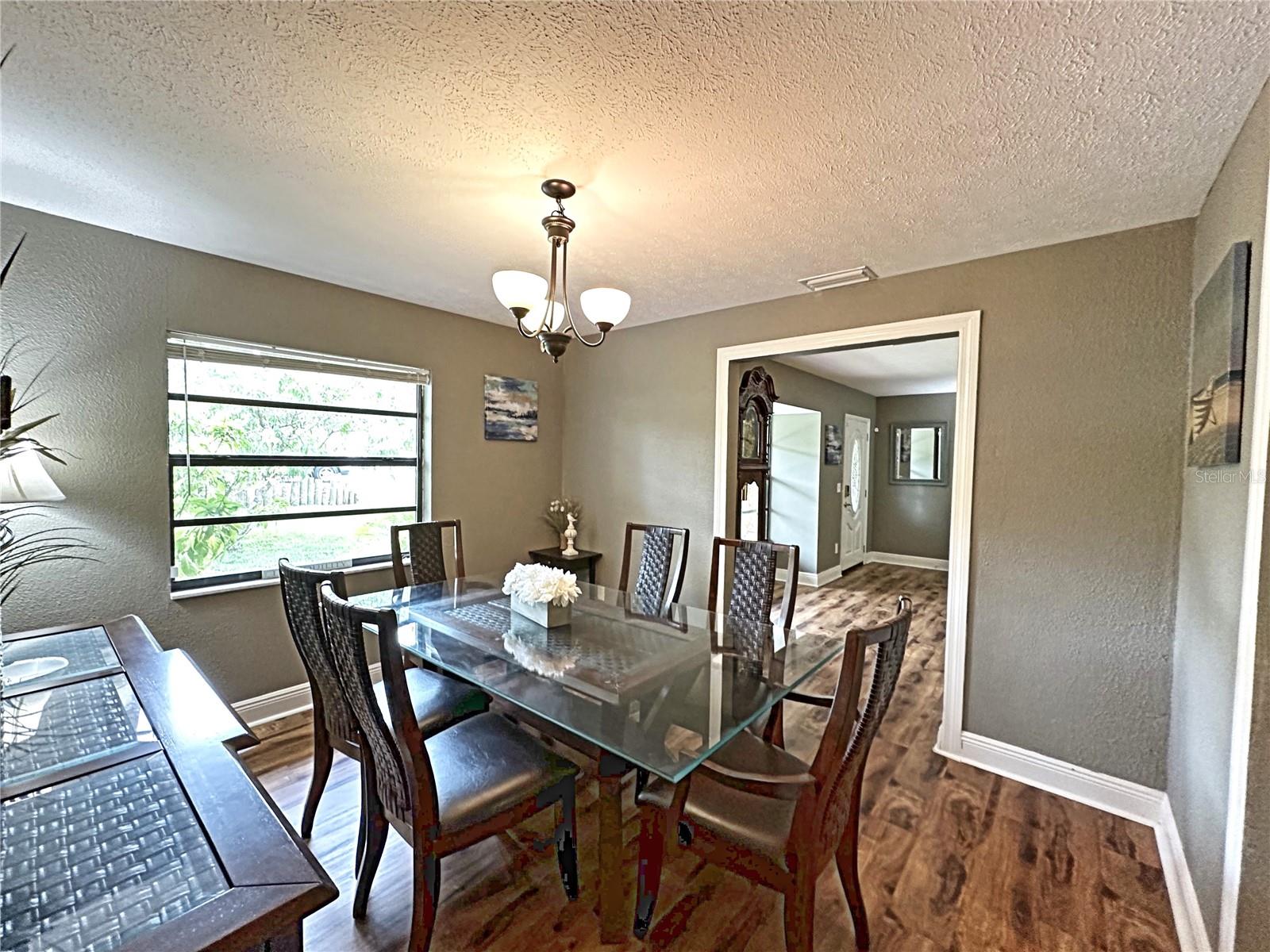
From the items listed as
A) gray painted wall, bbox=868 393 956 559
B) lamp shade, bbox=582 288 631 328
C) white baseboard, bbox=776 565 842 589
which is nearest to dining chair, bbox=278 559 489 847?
lamp shade, bbox=582 288 631 328

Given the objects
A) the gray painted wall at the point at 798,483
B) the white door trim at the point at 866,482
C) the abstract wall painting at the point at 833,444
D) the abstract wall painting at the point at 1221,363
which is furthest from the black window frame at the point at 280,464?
the white door trim at the point at 866,482

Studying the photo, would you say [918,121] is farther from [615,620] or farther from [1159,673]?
[1159,673]

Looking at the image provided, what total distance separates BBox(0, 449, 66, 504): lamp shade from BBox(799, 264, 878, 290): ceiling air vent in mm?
3303

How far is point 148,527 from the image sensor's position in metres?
2.46

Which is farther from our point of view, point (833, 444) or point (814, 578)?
point (833, 444)

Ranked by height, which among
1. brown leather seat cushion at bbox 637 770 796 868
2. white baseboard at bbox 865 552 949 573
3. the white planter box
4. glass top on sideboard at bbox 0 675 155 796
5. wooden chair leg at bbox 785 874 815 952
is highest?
glass top on sideboard at bbox 0 675 155 796

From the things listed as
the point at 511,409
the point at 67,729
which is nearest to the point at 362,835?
the point at 67,729

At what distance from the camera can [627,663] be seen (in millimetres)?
1902

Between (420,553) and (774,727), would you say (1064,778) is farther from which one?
(420,553)

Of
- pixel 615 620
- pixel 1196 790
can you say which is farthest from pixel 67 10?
pixel 1196 790

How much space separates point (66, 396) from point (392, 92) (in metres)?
2.06

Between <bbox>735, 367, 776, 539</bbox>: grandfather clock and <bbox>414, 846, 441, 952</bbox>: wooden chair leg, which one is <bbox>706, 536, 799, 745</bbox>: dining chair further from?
<bbox>735, 367, 776, 539</bbox>: grandfather clock

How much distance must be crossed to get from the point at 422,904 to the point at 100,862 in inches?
32.9

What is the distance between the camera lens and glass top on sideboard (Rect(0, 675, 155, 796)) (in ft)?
3.38
